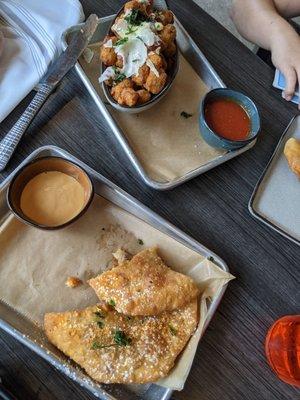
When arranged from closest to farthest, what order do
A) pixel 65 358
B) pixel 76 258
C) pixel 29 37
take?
1. pixel 65 358
2. pixel 76 258
3. pixel 29 37

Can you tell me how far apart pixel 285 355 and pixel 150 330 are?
28cm

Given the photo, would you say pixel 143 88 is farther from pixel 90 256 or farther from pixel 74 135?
pixel 90 256

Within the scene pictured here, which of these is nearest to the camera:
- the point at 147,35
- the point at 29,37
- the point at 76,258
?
the point at 76,258

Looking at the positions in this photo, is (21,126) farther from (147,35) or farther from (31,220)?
(147,35)

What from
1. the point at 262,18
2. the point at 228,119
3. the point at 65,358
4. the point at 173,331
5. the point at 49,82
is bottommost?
the point at 65,358

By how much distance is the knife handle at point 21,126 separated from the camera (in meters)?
1.04

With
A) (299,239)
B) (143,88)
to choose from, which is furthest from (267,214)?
(143,88)

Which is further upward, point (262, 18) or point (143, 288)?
point (262, 18)

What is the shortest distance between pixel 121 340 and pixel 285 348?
13.3 inches

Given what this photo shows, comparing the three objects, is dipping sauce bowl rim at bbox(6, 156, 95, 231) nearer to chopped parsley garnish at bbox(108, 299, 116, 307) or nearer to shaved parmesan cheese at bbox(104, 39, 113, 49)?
chopped parsley garnish at bbox(108, 299, 116, 307)

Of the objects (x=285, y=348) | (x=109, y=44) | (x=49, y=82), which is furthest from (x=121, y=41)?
(x=285, y=348)

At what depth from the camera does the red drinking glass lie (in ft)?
2.96

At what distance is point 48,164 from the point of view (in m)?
1.01

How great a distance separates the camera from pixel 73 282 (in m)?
0.96
